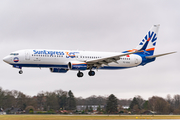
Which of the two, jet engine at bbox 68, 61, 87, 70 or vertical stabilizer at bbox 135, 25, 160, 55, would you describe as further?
vertical stabilizer at bbox 135, 25, 160, 55

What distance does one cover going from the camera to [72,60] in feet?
214

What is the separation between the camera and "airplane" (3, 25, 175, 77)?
61875 mm

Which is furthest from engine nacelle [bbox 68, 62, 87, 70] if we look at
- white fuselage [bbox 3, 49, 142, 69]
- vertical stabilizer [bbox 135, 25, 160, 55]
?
vertical stabilizer [bbox 135, 25, 160, 55]

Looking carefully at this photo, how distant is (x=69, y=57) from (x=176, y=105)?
59.5m

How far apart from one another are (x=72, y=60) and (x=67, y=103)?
47.0 metres

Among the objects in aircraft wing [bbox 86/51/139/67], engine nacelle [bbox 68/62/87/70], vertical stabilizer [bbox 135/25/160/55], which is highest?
vertical stabilizer [bbox 135/25/160/55]

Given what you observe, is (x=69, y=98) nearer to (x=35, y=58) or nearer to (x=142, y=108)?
(x=142, y=108)

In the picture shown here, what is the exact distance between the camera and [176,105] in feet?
362

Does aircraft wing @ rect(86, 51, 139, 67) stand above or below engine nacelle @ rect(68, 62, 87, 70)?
Result: above

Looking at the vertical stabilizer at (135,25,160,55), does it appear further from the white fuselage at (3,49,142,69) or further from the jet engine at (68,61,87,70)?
the jet engine at (68,61,87,70)

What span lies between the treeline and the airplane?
27.1 metres

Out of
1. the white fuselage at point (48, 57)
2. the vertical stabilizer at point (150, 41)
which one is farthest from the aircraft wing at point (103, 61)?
the vertical stabilizer at point (150, 41)

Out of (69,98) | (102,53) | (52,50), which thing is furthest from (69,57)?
(69,98)

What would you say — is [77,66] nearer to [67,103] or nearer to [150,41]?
[150,41]
